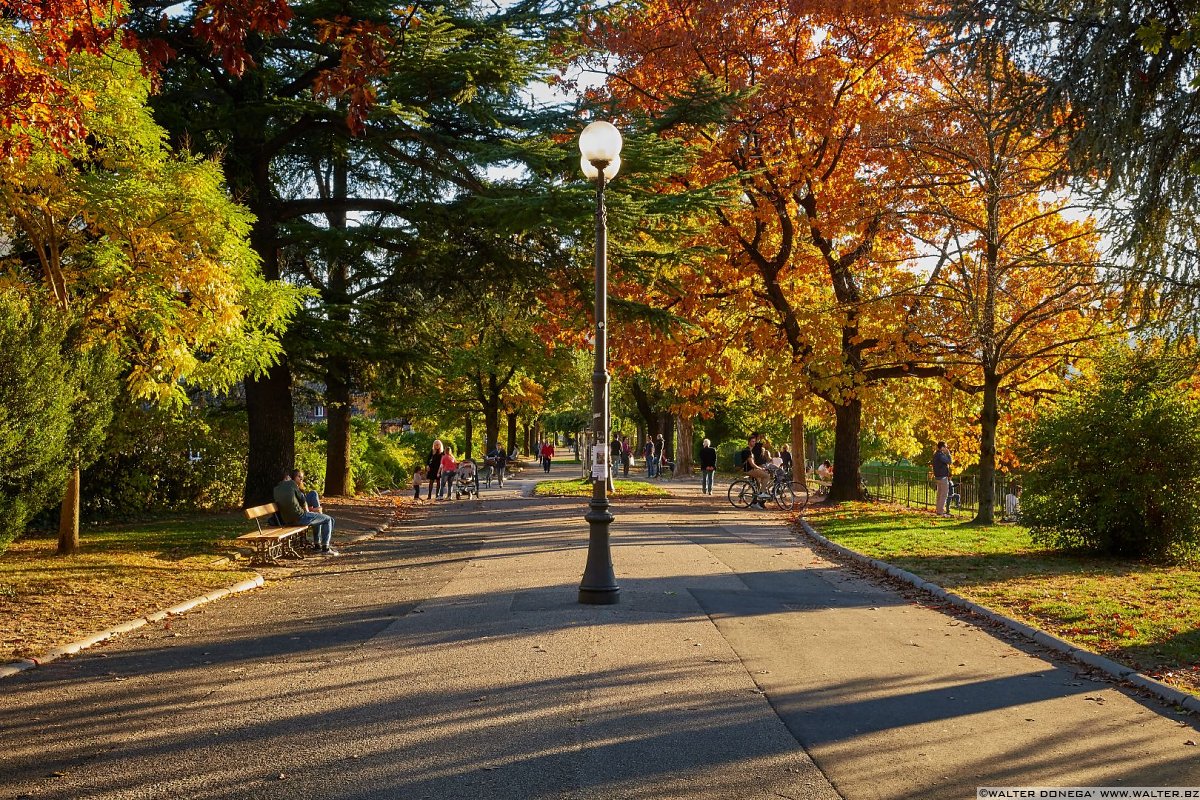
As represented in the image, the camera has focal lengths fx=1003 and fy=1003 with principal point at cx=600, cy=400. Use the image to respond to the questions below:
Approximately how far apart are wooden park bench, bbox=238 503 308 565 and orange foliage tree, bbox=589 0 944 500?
10270mm

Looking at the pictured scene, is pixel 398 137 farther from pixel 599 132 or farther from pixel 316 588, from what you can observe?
pixel 316 588

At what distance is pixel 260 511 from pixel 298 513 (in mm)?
1074

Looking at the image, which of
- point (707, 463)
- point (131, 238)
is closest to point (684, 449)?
point (707, 463)

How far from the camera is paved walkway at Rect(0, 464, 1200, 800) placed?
5311 mm

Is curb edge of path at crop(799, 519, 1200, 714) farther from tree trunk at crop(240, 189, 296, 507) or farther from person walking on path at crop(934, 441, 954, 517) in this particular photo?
tree trunk at crop(240, 189, 296, 507)

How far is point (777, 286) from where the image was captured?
26.6m

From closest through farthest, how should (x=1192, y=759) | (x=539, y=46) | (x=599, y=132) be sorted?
(x=1192, y=759) → (x=599, y=132) → (x=539, y=46)

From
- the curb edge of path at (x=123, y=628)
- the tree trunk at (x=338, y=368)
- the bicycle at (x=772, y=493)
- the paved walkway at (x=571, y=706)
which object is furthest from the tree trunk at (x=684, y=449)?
the paved walkway at (x=571, y=706)

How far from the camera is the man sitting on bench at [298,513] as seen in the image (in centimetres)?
1599

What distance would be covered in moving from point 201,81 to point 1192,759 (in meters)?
18.4

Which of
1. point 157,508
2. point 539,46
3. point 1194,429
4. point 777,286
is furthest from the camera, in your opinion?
point 777,286

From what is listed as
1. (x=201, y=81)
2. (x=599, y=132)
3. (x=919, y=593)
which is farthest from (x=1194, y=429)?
(x=201, y=81)

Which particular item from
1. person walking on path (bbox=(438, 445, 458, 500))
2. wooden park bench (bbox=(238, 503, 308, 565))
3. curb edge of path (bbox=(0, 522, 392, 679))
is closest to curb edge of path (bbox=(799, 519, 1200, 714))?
curb edge of path (bbox=(0, 522, 392, 679))

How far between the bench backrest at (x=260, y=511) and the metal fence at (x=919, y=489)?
18.0 m
